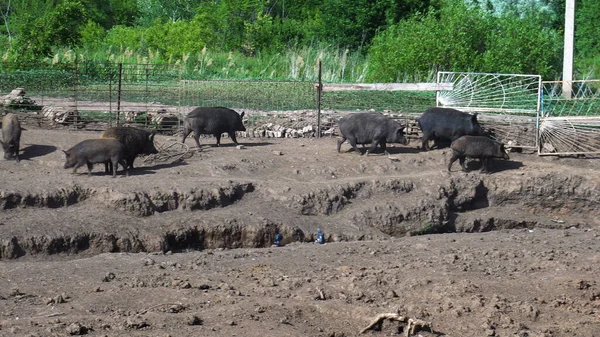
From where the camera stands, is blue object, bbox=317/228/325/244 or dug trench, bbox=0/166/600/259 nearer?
dug trench, bbox=0/166/600/259

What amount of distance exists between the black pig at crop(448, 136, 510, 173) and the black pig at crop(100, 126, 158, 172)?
5.63 m

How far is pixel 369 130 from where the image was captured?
19.7 m

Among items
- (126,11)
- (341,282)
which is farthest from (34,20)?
(126,11)

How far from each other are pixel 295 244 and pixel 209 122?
15.5ft

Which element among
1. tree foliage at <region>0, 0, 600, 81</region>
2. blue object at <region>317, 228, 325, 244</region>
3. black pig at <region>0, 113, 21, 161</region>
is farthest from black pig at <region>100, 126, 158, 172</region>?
tree foliage at <region>0, 0, 600, 81</region>

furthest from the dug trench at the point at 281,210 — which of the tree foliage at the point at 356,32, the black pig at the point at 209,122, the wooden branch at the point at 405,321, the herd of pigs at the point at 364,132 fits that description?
the tree foliage at the point at 356,32

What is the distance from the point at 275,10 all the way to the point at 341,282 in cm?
3492

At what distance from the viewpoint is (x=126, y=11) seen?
51.4 meters

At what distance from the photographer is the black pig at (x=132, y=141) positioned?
1805 centimetres

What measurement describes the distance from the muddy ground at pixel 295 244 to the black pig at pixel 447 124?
38 cm

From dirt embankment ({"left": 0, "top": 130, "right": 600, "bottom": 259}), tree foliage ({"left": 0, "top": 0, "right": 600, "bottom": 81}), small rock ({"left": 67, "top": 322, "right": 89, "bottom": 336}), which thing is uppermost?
tree foliage ({"left": 0, "top": 0, "right": 600, "bottom": 81})

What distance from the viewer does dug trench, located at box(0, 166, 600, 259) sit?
15.3 m

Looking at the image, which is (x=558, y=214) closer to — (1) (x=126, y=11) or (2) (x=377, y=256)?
(2) (x=377, y=256)

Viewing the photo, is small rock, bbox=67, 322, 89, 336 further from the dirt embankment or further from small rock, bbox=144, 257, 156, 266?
the dirt embankment
